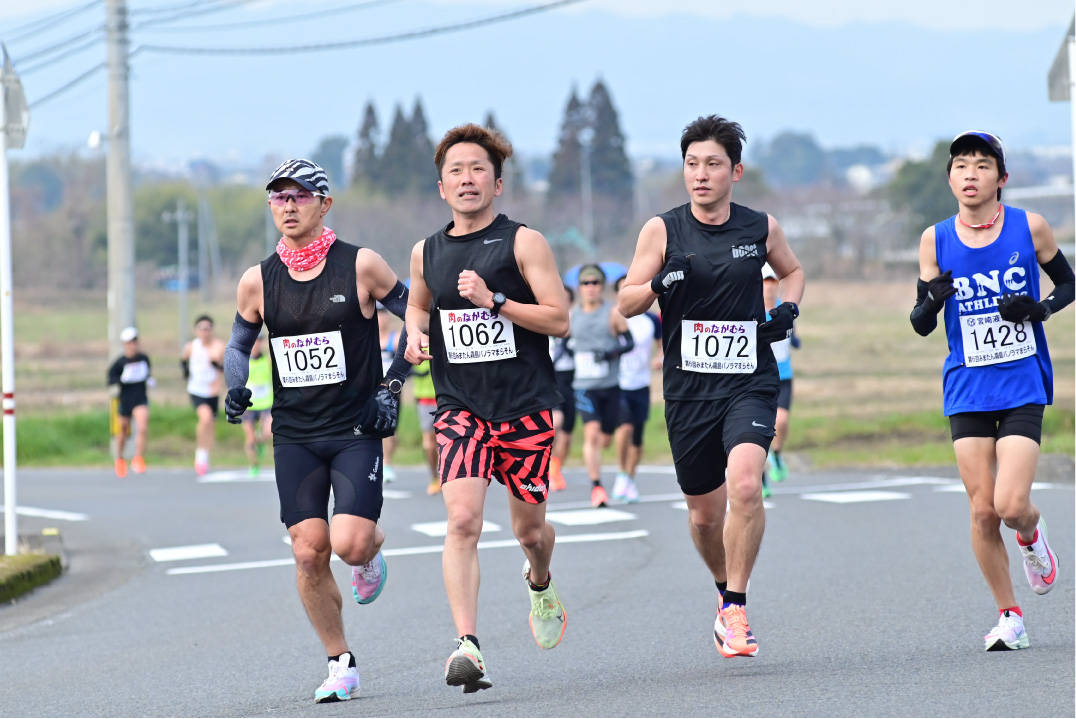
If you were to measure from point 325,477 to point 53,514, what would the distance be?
1099cm

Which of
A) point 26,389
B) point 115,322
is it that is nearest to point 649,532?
point 115,322

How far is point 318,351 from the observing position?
6.56 meters

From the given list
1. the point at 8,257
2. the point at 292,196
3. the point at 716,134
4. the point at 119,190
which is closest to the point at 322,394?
the point at 292,196

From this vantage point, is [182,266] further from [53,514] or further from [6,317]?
[6,317]

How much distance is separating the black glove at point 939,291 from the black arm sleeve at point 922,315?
23mm

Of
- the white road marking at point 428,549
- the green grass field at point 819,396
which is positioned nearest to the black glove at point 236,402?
the white road marking at point 428,549

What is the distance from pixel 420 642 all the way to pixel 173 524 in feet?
25.3

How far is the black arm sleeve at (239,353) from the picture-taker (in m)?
6.81

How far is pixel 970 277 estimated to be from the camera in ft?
22.6

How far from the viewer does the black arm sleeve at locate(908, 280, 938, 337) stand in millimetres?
6766

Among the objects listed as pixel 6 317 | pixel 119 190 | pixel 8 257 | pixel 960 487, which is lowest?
pixel 960 487

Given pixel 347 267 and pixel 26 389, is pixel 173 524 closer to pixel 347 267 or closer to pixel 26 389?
pixel 347 267

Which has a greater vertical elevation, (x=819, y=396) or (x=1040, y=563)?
(x=819, y=396)

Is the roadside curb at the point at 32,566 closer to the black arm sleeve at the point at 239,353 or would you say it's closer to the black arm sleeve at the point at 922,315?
the black arm sleeve at the point at 239,353
